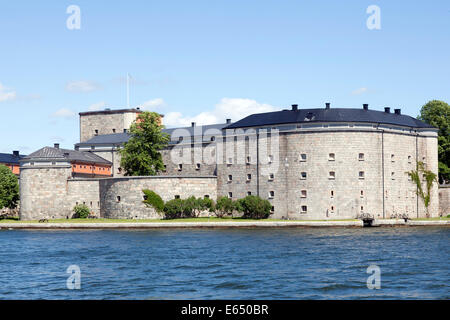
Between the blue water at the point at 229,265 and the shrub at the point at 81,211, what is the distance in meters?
17.5

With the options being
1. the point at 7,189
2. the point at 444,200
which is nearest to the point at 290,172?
the point at 444,200

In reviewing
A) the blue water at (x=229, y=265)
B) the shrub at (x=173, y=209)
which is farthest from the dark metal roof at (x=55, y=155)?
the blue water at (x=229, y=265)

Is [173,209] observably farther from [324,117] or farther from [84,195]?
[324,117]

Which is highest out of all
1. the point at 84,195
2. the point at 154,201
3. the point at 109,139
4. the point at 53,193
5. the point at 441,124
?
the point at 441,124

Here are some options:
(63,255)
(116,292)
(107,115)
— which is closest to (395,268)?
(116,292)

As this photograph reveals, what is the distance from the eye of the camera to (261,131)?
65.7m

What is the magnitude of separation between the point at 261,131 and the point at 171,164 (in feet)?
56.2

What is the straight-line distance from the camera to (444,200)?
71.1m

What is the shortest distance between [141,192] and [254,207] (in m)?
12.0

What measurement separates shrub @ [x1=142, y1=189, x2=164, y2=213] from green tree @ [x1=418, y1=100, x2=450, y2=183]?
1323 inches

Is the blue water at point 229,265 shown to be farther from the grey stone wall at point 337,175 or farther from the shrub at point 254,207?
the shrub at point 254,207

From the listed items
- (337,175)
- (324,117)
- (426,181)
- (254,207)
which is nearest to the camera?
(337,175)

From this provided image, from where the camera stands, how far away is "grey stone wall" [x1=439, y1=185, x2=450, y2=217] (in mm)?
70875

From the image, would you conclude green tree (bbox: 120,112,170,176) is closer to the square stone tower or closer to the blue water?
the blue water
